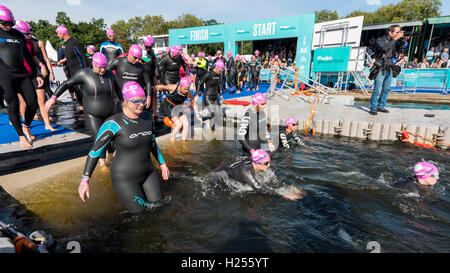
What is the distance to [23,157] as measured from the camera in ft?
15.0

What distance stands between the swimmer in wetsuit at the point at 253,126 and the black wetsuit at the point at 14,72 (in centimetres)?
428

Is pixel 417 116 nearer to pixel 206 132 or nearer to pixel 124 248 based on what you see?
pixel 206 132

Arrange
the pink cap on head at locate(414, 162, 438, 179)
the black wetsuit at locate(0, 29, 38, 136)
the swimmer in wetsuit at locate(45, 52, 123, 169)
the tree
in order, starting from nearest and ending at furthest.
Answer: the pink cap on head at locate(414, 162, 438, 179)
the swimmer in wetsuit at locate(45, 52, 123, 169)
the black wetsuit at locate(0, 29, 38, 136)
the tree

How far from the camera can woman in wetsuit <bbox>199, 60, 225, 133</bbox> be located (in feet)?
25.6

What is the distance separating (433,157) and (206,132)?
6.33m

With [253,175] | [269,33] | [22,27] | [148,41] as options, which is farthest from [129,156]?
[269,33]

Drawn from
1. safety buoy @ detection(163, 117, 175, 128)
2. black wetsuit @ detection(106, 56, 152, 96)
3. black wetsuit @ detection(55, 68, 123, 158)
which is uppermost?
black wetsuit @ detection(106, 56, 152, 96)

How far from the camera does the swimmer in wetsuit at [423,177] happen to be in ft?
13.2

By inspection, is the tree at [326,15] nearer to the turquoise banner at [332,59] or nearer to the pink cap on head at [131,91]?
the turquoise banner at [332,59]

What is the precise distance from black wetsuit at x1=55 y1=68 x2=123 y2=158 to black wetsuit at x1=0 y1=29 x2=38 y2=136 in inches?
45.2

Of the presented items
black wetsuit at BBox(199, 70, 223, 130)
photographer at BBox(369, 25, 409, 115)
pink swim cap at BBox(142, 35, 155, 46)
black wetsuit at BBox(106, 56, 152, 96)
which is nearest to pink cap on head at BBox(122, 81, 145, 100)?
black wetsuit at BBox(106, 56, 152, 96)

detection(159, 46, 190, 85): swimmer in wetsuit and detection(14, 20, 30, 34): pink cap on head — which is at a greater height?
detection(14, 20, 30, 34): pink cap on head

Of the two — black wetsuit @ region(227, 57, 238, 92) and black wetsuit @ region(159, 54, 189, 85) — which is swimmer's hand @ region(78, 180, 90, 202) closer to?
black wetsuit @ region(159, 54, 189, 85)
